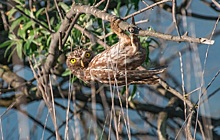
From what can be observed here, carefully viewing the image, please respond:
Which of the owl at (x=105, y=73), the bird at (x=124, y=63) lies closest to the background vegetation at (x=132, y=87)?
the owl at (x=105, y=73)

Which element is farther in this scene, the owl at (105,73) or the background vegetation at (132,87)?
the background vegetation at (132,87)

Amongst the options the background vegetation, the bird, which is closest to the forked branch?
the bird

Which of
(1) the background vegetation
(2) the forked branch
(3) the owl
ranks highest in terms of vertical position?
(2) the forked branch

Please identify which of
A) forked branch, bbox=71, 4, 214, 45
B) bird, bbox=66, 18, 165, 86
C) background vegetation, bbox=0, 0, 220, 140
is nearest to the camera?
forked branch, bbox=71, 4, 214, 45

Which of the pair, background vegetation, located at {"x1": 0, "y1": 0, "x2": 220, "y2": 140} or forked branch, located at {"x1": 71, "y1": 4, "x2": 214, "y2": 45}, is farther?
background vegetation, located at {"x1": 0, "y1": 0, "x2": 220, "y2": 140}

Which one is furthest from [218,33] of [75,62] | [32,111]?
[75,62]

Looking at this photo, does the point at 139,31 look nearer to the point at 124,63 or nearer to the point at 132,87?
the point at 124,63

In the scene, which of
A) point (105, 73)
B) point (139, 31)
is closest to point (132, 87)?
point (105, 73)

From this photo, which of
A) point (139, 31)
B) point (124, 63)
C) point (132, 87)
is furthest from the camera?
point (132, 87)

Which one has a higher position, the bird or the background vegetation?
the bird

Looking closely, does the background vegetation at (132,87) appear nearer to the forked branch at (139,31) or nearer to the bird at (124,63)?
the forked branch at (139,31)

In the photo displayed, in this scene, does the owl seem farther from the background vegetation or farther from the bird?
the background vegetation

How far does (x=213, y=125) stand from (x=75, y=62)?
7.13ft

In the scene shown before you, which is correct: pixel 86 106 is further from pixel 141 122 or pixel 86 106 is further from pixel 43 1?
pixel 43 1
